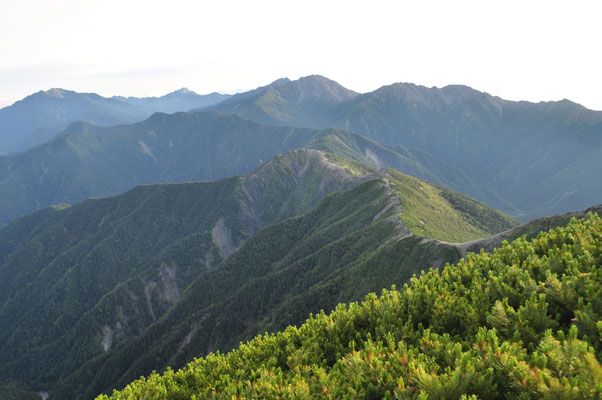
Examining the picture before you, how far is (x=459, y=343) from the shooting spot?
16.5 m

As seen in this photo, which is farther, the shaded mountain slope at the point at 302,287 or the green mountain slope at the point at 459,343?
the shaded mountain slope at the point at 302,287

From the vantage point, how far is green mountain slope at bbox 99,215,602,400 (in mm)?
12961

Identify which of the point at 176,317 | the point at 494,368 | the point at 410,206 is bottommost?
the point at 176,317

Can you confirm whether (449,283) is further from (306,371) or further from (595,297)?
(306,371)

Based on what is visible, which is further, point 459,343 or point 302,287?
point 302,287

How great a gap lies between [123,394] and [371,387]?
23.5 metres

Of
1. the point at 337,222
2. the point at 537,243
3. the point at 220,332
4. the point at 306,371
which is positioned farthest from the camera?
the point at 337,222

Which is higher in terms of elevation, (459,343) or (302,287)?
(459,343)

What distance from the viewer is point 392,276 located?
359 ft

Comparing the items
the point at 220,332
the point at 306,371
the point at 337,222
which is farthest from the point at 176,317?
the point at 306,371

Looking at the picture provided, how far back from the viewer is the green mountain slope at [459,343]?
42.5ft

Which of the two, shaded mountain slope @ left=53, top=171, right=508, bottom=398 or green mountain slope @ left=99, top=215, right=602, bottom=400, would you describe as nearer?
green mountain slope @ left=99, top=215, right=602, bottom=400

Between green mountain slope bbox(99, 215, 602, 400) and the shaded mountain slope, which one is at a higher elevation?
green mountain slope bbox(99, 215, 602, 400)

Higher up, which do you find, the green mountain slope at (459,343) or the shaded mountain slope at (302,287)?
the green mountain slope at (459,343)
